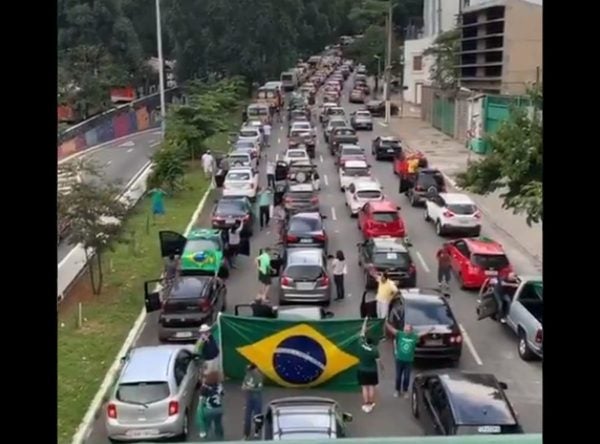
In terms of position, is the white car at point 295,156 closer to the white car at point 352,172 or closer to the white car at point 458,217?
the white car at point 352,172

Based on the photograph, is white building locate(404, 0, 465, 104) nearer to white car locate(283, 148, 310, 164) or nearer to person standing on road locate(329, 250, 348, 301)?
white car locate(283, 148, 310, 164)

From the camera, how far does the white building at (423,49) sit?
7088 cm

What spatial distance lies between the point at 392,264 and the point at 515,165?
3.50 m

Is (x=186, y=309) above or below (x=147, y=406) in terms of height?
above

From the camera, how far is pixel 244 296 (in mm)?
20078

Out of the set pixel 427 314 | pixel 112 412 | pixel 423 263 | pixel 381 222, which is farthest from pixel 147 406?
pixel 381 222

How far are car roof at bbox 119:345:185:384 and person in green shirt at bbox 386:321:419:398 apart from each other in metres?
3.30

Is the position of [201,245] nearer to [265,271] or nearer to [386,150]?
[265,271]

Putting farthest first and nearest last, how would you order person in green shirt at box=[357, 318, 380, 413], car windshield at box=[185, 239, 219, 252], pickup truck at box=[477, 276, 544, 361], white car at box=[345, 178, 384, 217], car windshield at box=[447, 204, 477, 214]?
1. white car at box=[345, 178, 384, 217]
2. car windshield at box=[447, 204, 477, 214]
3. car windshield at box=[185, 239, 219, 252]
4. pickup truck at box=[477, 276, 544, 361]
5. person in green shirt at box=[357, 318, 380, 413]

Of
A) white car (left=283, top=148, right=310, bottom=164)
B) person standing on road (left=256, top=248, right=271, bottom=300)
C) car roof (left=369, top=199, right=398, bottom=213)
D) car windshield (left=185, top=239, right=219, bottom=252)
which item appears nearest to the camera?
person standing on road (left=256, top=248, right=271, bottom=300)

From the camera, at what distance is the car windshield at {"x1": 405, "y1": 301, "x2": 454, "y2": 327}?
50.6 ft

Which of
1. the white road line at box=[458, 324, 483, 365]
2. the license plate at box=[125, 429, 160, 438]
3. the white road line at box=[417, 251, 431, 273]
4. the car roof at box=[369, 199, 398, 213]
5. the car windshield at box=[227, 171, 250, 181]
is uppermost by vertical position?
the car windshield at box=[227, 171, 250, 181]

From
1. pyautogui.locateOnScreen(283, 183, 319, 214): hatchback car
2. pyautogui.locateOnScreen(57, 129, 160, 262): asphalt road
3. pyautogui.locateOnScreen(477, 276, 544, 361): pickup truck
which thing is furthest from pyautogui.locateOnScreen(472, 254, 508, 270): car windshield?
pyautogui.locateOnScreen(57, 129, 160, 262): asphalt road

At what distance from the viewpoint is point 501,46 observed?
142ft
